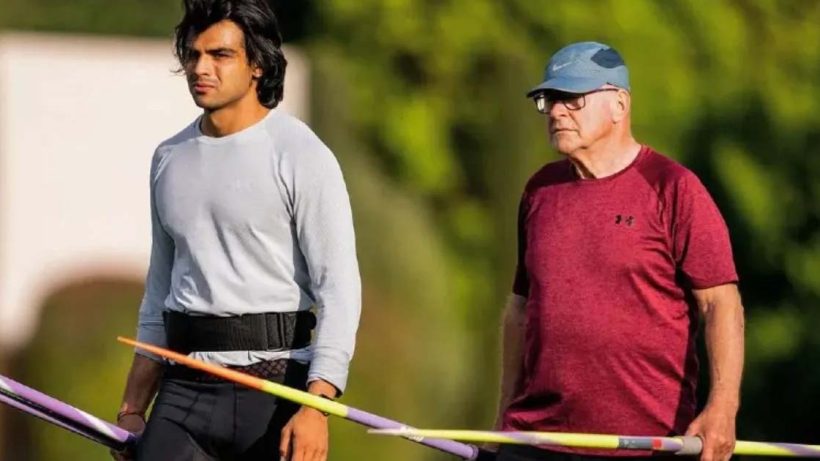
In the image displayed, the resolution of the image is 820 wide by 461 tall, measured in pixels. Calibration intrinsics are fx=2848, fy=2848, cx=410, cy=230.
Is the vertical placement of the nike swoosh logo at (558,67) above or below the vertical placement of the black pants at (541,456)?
above

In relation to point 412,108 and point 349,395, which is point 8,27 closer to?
point 412,108

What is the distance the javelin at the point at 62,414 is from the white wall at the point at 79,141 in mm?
7542

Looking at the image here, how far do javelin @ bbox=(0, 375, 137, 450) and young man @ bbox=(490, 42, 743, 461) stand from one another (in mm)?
1131

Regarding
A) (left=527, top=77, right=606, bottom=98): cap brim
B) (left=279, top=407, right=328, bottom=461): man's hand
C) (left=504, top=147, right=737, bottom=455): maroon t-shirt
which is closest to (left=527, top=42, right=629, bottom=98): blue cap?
(left=527, top=77, right=606, bottom=98): cap brim

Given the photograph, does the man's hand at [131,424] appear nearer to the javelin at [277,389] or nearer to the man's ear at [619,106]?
the javelin at [277,389]

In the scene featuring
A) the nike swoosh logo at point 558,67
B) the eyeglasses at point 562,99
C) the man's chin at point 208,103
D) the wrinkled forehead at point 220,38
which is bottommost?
the man's chin at point 208,103

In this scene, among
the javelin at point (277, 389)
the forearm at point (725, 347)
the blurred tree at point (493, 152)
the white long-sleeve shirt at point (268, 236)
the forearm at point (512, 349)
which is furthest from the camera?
the blurred tree at point (493, 152)

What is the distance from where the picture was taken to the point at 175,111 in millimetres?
15688

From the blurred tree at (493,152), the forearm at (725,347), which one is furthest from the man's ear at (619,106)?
the blurred tree at (493,152)

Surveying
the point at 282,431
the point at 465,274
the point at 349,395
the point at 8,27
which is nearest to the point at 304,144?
the point at 282,431

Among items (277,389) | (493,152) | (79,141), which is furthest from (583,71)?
(79,141)

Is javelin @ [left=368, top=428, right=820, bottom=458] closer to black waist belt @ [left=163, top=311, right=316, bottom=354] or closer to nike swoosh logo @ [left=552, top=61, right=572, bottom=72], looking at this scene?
black waist belt @ [left=163, top=311, right=316, bottom=354]

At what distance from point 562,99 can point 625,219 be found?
396 mm

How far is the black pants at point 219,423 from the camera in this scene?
24.9ft
